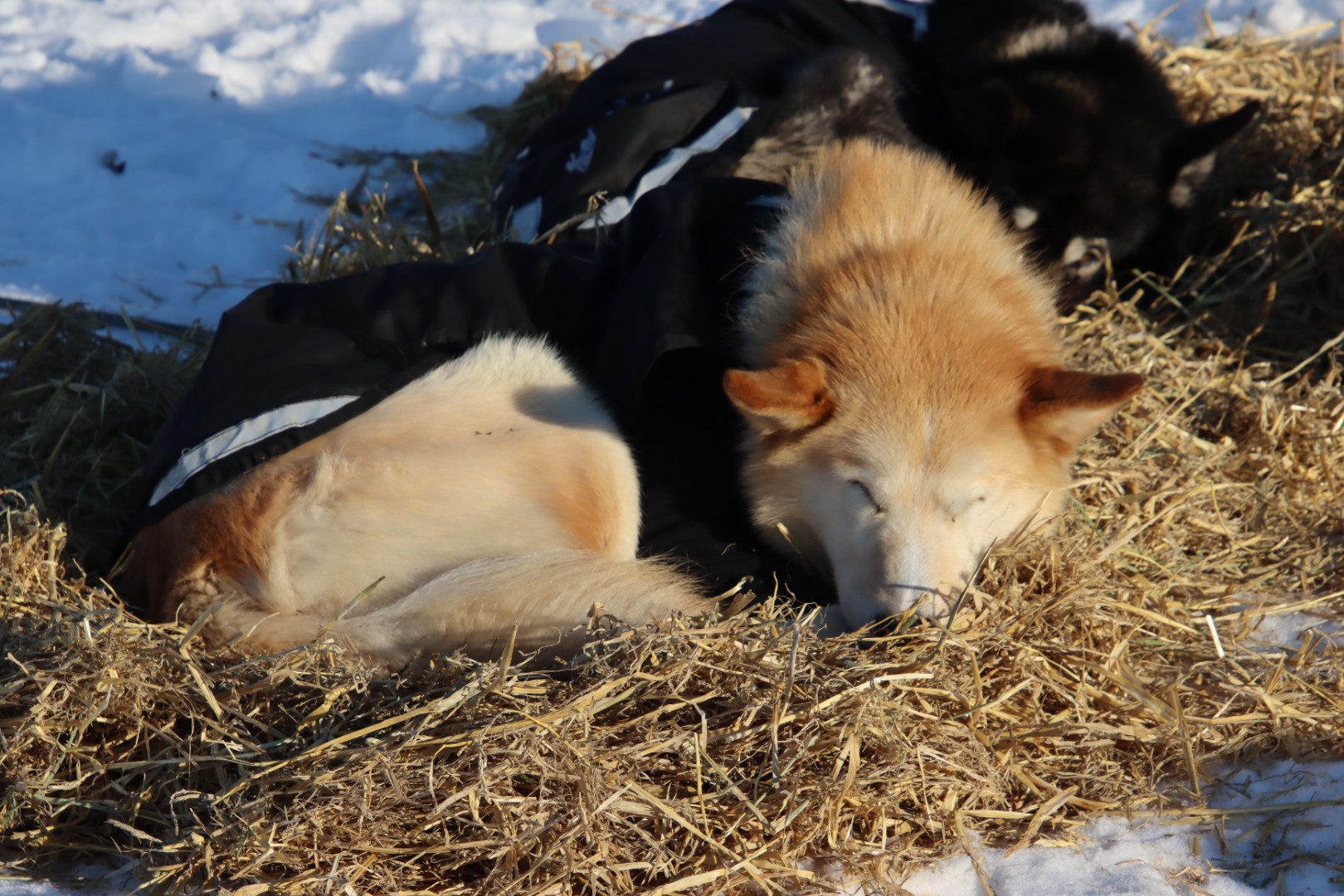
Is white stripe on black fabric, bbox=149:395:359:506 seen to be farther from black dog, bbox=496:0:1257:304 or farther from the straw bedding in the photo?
black dog, bbox=496:0:1257:304

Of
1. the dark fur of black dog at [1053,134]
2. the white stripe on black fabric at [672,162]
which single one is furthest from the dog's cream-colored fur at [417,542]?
the dark fur of black dog at [1053,134]

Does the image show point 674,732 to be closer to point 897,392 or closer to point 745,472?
point 745,472

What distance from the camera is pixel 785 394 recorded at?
7.85ft

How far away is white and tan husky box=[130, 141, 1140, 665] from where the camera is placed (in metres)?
2.31

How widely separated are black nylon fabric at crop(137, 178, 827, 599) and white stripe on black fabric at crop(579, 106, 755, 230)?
56cm

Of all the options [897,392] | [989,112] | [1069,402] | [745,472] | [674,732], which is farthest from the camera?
[989,112]

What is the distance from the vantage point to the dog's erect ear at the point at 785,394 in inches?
92.0

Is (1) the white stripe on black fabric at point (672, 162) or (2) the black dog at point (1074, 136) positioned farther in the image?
(2) the black dog at point (1074, 136)

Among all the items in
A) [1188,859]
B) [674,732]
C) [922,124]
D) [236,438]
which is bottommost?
[1188,859]

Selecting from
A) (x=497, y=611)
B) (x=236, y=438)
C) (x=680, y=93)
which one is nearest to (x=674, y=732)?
(x=497, y=611)

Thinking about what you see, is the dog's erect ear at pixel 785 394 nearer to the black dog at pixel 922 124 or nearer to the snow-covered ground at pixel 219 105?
the black dog at pixel 922 124

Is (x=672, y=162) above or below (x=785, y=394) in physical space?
above

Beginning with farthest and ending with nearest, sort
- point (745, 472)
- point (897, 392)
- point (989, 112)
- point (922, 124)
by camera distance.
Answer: point (922, 124)
point (989, 112)
point (745, 472)
point (897, 392)

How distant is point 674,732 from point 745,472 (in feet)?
2.84
